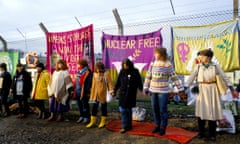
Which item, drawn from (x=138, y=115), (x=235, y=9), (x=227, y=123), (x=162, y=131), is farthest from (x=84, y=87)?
(x=235, y=9)

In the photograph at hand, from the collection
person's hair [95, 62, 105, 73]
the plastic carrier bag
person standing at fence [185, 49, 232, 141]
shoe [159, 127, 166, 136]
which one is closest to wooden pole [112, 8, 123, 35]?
person's hair [95, 62, 105, 73]

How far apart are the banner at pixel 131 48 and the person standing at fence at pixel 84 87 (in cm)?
103

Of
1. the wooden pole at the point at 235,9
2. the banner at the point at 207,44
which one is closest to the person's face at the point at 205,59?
the banner at the point at 207,44

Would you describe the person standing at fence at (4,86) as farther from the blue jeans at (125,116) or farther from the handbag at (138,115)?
the blue jeans at (125,116)

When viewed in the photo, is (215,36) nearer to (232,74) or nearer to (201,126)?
(232,74)

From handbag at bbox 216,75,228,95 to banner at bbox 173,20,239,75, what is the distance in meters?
1.13

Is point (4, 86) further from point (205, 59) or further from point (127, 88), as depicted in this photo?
point (205, 59)

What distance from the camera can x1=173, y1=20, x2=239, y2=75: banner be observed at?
19.1 feet

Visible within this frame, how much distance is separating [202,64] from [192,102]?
1508 mm

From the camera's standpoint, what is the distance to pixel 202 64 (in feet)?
16.5

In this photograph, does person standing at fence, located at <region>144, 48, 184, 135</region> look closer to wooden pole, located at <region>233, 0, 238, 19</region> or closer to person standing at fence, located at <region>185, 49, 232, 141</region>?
person standing at fence, located at <region>185, 49, 232, 141</region>

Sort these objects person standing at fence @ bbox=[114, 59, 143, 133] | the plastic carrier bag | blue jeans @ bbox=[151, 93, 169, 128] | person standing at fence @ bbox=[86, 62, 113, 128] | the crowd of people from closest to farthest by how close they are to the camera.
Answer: the crowd of people
blue jeans @ bbox=[151, 93, 169, 128]
the plastic carrier bag
person standing at fence @ bbox=[114, 59, 143, 133]
person standing at fence @ bbox=[86, 62, 113, 128]

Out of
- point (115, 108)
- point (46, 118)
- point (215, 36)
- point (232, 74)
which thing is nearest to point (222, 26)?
point (215, 36)

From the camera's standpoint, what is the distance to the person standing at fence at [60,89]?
6.91 meters
